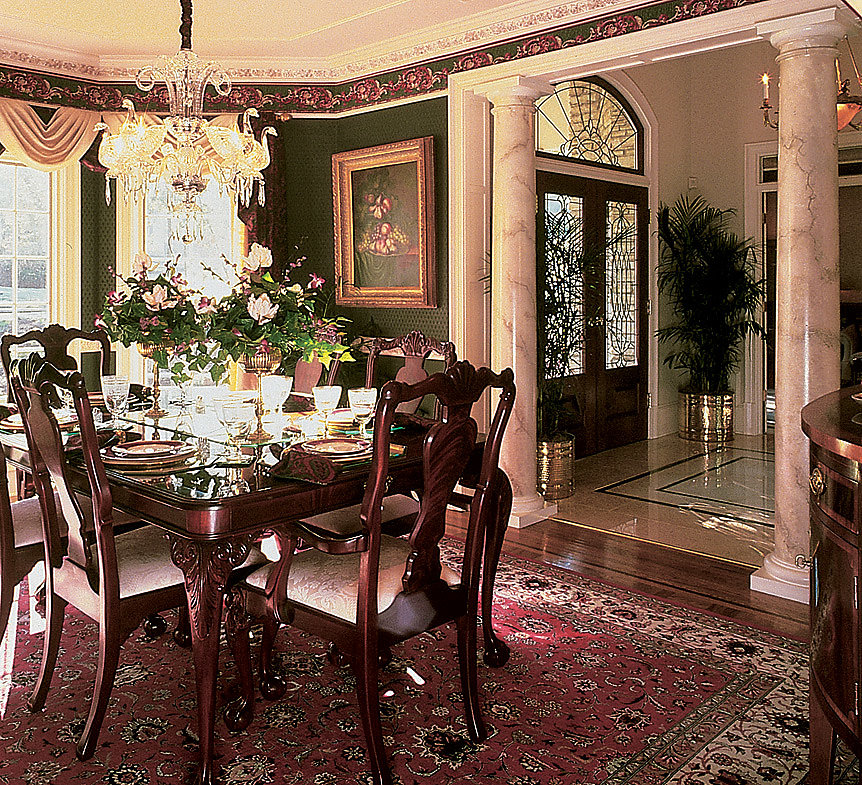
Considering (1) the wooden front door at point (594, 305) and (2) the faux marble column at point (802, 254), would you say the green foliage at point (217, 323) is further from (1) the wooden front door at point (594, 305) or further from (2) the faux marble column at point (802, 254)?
(1) the wooden front door at point (594, 305)

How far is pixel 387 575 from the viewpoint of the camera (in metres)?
2.56

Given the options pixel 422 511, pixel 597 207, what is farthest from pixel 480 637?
pixel 597 207

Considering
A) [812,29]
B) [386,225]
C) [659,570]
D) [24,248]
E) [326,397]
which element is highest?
[812,29]

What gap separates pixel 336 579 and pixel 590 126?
17.8ft

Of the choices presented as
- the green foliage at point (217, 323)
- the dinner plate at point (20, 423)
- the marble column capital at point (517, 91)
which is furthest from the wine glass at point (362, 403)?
the marble column capital at point (517, 91)

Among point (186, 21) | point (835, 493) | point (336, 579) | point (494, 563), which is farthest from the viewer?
point (186, 21)

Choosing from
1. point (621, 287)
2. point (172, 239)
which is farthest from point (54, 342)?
point (621, 287)

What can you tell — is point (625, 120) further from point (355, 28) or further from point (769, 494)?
point (769, 494)

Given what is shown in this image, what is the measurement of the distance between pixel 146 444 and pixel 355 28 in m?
3.57

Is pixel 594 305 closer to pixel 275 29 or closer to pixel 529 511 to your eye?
pixel 529 511

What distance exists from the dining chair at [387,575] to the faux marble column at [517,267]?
2.46 metres

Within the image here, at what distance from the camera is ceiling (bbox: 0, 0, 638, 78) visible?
16.3 ft

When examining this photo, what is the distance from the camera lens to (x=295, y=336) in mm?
2977

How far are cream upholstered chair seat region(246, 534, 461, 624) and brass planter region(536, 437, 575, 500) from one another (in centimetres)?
301
